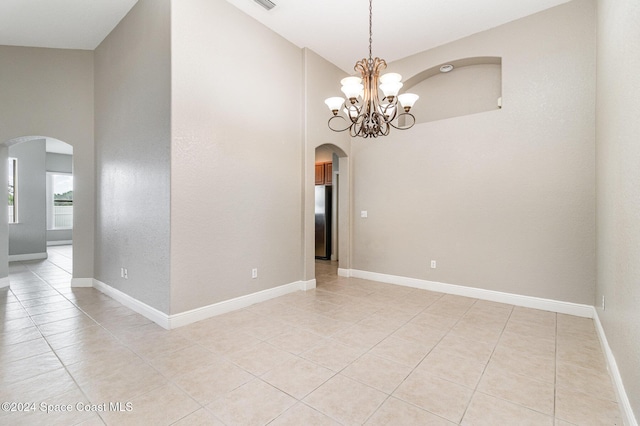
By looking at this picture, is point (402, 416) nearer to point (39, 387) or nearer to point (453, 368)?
point (453, 368)

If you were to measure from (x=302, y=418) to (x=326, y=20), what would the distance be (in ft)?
14.0

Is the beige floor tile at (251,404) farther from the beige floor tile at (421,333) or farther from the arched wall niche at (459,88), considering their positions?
the arched wall niche at (459,88)

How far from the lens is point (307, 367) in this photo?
7.39 feet

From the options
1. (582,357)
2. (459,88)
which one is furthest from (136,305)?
(459,88)

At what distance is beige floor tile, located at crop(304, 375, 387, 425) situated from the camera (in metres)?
1.72

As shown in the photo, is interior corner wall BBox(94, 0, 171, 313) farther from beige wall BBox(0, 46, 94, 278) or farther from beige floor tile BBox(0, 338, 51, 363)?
beige floor tile BBox(0, 338, 51, 363)

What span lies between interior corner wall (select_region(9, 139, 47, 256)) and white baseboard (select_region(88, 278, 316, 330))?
398cm

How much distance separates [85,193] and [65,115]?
1228 millimetres

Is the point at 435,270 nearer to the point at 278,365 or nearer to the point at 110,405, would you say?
the point at 278,365

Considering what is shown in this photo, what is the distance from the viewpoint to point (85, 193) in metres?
4.52

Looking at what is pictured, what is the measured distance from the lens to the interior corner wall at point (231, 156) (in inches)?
120

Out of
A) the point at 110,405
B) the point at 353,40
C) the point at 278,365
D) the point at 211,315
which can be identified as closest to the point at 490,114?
the point at 353,40

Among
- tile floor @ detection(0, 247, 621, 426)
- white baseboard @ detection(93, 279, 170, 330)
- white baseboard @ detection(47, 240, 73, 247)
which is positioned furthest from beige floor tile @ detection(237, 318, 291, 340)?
white baseboard @ detection(47, 240, 73, 247)

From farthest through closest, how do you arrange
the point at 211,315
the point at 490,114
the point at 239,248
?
the point at 490,114
the point at 239,248
the point at 211,315
